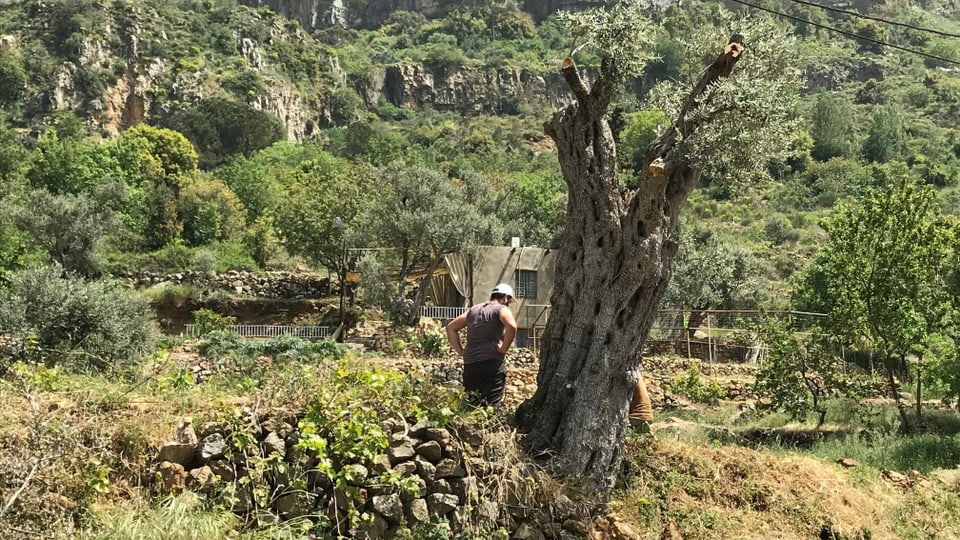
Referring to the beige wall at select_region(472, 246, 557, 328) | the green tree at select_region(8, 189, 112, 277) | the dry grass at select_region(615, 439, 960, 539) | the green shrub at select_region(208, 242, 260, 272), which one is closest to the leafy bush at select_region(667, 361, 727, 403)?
the beige wall at select_region(472, 246, 557, 328)

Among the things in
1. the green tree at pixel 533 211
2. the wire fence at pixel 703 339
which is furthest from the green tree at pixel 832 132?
the wire fence at pixel 703 339

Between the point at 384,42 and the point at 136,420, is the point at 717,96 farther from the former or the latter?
the point at 384,42

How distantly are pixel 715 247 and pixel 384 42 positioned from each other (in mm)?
128626

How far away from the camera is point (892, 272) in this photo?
13312 mm

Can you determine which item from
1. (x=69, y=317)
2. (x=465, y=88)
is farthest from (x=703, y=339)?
(x=465, y=88)

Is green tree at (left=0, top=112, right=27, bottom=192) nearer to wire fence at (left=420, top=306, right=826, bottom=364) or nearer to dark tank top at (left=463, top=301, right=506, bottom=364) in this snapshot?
wire fence at (left=420, top=306, right=826, bottom=364)

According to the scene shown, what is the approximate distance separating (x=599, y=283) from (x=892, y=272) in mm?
Result: 8445

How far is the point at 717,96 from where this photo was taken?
7.75 m

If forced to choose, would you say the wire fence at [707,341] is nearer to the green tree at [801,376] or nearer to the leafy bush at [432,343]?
the leafy bush at [432,343]

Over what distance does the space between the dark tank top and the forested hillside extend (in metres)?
2.95

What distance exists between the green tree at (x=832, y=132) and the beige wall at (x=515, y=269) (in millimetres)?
66181

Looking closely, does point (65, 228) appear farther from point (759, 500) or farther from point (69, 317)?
point (759, 500)

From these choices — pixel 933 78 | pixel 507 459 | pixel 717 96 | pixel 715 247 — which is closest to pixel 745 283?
pixel 715 247

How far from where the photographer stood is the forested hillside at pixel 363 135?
29297 mm
